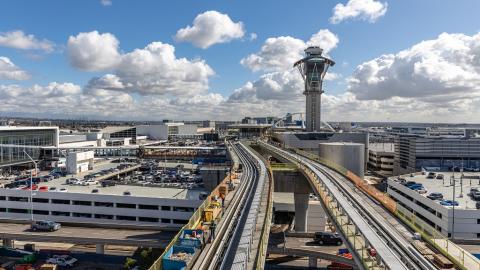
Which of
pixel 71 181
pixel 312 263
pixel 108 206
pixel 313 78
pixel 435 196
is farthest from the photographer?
pixel 313 78

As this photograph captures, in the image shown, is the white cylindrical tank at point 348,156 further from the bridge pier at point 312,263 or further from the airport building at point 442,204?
the bridge pier at point 312,263

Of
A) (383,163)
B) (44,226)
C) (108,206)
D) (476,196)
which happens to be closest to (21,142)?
(108,206)

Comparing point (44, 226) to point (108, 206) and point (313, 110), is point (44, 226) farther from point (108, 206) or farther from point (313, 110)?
point (313, 110)

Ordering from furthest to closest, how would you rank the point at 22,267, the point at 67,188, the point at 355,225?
the point at 67,188 → the point at 22,267 → the point at 355,225

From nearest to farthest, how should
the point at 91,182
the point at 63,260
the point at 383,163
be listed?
the point at 63,260, the point at 91,182, the point at 383,163

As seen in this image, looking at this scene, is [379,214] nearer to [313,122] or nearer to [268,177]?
[268,177]

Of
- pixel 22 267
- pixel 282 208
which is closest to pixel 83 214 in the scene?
pixel 22 267
